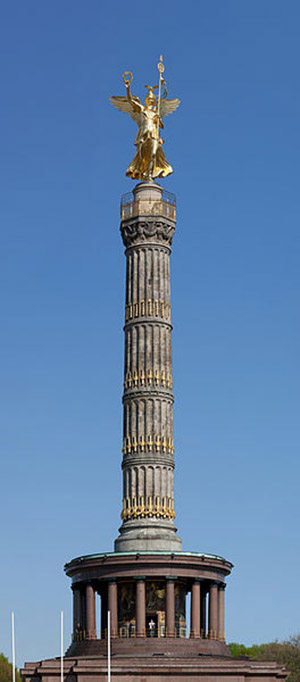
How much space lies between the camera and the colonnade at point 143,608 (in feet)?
207

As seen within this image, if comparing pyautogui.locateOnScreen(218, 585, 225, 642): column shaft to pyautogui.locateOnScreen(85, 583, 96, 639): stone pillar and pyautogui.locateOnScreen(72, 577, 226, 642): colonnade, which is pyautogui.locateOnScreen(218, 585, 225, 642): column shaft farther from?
pyautogui.locateOnScreen(85, 583, 96, 639): stone pillar

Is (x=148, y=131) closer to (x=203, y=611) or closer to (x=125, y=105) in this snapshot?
(x=125, y=105)

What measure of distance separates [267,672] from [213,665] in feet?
10.4

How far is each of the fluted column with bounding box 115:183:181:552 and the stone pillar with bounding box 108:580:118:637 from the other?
3.36m

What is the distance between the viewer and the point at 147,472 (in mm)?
68250

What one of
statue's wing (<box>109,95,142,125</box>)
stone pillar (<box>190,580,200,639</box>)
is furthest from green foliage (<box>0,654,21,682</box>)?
statue's wing (<box>109,95,142,125</box>)

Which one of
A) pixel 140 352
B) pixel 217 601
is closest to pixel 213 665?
pixel 217 601

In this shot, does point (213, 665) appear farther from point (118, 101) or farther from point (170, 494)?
point (118, 101)

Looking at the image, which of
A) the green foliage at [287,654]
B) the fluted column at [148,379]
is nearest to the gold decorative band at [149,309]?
the fluted column at [148,379]

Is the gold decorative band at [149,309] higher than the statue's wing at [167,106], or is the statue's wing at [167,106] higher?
the statue's wing at [167,106]

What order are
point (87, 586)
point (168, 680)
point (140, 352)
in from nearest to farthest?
point (168, 680)
point (87, 586)
point (140, 352)

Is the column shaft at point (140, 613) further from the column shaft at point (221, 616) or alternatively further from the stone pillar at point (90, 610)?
the column shaft at point (221, 616)

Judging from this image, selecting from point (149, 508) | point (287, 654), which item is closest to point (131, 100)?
point (149, 508)

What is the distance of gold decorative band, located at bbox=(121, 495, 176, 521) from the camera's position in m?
67.9
